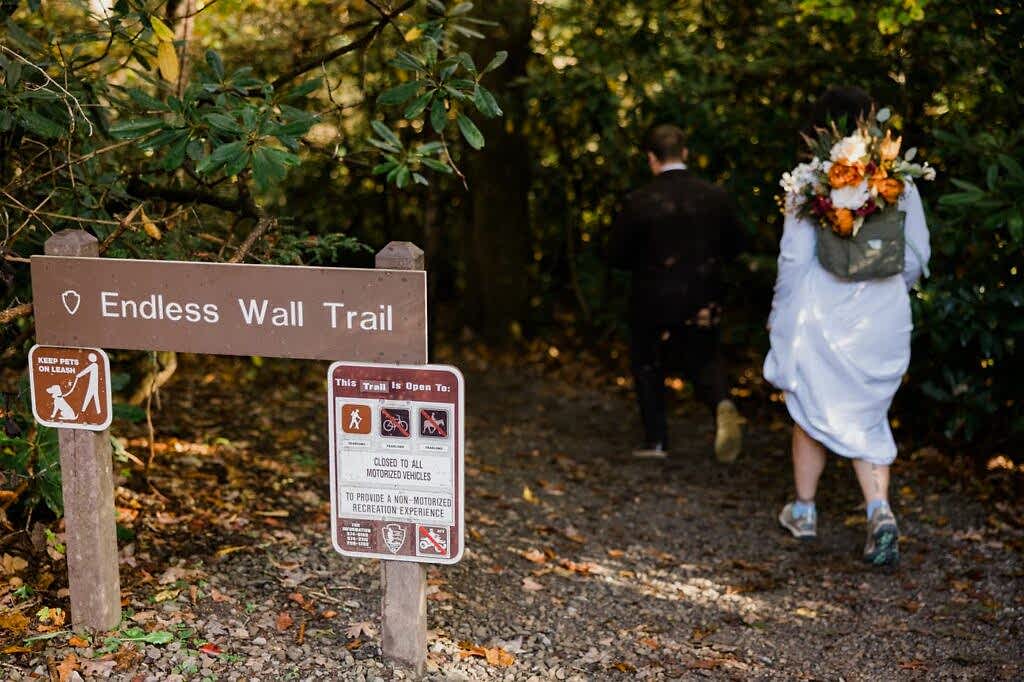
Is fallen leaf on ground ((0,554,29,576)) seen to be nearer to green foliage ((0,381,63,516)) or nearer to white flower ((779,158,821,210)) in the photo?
green foliage ((0,381,63,516))

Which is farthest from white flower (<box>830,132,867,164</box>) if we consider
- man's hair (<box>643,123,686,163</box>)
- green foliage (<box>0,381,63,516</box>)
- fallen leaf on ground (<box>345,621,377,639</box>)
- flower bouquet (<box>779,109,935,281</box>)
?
green foliage (<box>0,381,63,516</box>)

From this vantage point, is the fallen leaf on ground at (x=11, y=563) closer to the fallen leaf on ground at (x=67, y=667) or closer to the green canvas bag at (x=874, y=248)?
the fallen leaf on ground at (x=67, y=667)

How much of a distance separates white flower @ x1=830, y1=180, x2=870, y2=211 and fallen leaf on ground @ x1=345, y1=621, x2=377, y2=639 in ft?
9.07

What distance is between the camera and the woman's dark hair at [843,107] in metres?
4.95

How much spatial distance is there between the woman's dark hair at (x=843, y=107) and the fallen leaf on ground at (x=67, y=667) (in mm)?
3854

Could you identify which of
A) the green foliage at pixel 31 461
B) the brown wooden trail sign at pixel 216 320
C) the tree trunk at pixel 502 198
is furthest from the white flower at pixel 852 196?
the tree trunk at pixel 502 198

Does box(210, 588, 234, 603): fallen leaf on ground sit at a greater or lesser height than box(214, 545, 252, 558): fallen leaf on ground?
lesser

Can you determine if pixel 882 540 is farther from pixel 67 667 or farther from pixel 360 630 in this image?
pixel 67 667

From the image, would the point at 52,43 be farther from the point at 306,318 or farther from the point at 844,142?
the point at 844,142

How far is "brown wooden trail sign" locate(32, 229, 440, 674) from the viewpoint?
10.5 feet

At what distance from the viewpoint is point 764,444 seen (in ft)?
22.9

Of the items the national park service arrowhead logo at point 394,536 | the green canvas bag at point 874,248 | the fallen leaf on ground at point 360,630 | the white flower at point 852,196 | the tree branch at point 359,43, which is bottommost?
the fallen leaf on ground at point 360,630

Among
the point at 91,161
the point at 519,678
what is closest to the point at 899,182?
the point at 519,678

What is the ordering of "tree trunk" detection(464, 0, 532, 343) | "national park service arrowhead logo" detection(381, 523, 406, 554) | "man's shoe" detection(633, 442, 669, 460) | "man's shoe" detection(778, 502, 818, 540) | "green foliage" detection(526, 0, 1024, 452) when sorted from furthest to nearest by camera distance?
"tree trunk" detection(464, 0, 532, 343)
"man's shoe" detection(633, 442, 669, 460)
"green foliage" detection(526, 0, 1024, 452)
"man's shoe" detection(778, 502, 818, 540)
"national park service arrowhead logo" detection(381, 523, 406, 554)
